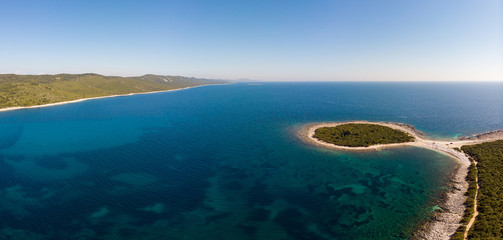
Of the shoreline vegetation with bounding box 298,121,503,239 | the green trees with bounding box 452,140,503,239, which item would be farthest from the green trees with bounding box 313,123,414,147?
the green trees with bounding box 452,140,503,239

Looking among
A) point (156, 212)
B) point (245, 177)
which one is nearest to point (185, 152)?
point (245, 177)

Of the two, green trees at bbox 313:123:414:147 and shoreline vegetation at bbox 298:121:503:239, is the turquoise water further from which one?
green trees at bbox 313:123:414:147

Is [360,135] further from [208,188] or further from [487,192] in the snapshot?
[208,188]

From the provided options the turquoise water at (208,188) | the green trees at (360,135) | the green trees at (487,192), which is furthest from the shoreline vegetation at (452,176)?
the turquoise water at (208,188)

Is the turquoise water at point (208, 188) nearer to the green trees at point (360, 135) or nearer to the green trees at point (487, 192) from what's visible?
the green trees at point (487, 192)

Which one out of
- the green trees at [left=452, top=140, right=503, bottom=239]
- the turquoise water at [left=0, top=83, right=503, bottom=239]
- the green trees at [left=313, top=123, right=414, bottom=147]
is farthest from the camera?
the green trees at [left=313, top=123, right=414, bottom=147]

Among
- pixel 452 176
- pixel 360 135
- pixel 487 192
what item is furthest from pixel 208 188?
pixel 360 135
